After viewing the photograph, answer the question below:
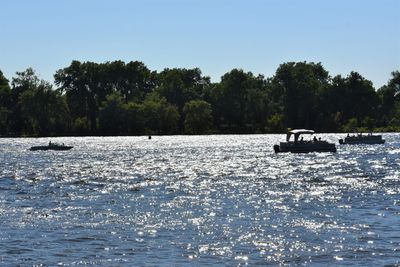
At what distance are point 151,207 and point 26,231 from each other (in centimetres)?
1186

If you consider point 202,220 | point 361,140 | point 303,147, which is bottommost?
point 202,220

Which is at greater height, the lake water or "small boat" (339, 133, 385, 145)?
"small boat" (339, 133, 385, 145)

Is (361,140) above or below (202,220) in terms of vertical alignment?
above

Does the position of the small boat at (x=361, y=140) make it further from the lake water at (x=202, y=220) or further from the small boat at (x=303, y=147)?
the lake water at (x=202, y=220)

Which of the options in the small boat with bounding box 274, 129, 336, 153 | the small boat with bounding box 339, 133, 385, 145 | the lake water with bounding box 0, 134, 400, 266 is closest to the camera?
the lake water with bounding box 0, 134, 400, 266

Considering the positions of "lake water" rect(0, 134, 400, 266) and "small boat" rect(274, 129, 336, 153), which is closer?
"lake water" rect(0, 134, 400, 266)

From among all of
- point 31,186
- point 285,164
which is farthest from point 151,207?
point 285,164

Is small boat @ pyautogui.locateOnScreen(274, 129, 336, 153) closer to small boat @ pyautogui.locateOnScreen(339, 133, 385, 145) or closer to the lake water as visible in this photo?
small boat @ pyautogui.locateOnScreen(339, 133, 385, 145)

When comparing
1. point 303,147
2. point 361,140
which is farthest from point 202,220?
point 361,140

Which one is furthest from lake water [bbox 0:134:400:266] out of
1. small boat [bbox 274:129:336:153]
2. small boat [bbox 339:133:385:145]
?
small boat [bbox 339:133:385:145]

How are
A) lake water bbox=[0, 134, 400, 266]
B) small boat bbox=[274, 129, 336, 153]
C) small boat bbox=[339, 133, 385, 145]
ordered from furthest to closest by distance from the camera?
small boat bbox=[339, 133, 385, 145], small boat bbox=[274, 129, 336, 153], lake water bbox=[0, 134, 400, 266]

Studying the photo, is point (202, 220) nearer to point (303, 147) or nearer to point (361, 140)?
point (303, 147)

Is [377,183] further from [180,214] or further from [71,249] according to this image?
[71,249]

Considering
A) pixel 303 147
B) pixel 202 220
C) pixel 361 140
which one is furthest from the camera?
pixel 361 140
